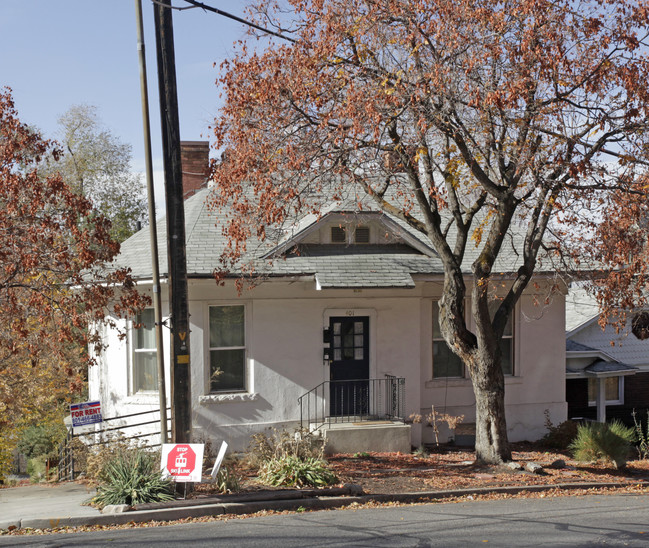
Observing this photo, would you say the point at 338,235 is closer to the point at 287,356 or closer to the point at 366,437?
the point at 287,356

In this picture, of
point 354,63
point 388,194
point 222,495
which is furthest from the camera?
point 388,194

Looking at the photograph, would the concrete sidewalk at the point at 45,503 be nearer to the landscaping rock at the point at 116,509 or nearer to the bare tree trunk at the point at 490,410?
the landscaping rock at the point at 116,509

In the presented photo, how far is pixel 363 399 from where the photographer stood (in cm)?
1571

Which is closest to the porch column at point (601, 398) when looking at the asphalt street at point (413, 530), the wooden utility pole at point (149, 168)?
the asphalt street at point (413, 530)

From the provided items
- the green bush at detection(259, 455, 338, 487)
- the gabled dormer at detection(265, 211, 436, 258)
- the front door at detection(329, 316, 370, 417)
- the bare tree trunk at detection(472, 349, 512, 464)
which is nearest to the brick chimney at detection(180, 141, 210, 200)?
the gabled dormer at detection(265, 211, 436, 258)

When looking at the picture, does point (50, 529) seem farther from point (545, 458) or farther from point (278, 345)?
point (545, 458)

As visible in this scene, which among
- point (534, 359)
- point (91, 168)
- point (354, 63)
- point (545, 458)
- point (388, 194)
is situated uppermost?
point (91, 168)

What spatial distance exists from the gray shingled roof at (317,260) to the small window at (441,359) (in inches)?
64.3

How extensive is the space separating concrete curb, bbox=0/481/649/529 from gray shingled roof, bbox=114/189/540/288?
4.65 meters

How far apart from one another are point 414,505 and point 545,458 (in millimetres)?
5051

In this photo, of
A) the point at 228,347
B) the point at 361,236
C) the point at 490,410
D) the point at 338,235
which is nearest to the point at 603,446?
the point at 490,410

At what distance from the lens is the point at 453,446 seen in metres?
16.1

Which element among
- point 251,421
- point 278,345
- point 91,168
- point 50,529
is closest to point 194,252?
point 278,345

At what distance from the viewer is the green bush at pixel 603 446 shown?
13945 millimetres
